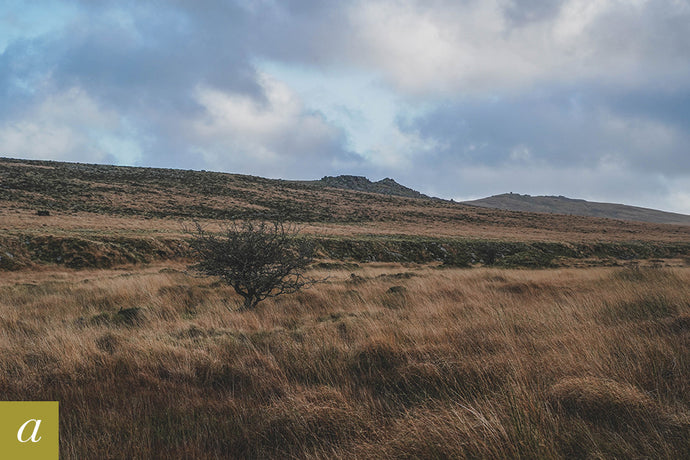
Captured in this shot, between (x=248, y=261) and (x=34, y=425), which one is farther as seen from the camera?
(x=248, y=261)

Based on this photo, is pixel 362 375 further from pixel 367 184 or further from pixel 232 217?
pixel 367 184

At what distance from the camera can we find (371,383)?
3773 mm

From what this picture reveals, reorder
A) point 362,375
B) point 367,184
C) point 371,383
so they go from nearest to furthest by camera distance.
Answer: point 371,383 < point 362,375 < point 367,184

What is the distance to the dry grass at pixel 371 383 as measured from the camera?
2.53 metres

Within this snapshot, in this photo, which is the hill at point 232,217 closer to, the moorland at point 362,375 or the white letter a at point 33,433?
the moorland at point 362,375

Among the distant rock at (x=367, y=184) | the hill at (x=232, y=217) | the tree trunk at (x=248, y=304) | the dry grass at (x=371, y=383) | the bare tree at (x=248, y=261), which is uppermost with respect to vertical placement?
the distant rock at (x=367, y=184)

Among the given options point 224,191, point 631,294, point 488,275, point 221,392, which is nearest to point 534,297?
point 631,294

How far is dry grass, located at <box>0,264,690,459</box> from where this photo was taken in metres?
2.53

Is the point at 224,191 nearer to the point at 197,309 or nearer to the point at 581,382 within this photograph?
the point at 197,309

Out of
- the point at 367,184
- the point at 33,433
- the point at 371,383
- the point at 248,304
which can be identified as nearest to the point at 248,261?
the point at 248,304

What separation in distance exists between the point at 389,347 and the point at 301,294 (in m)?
6.02

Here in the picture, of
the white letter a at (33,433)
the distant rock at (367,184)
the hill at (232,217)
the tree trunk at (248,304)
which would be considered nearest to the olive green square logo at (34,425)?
the white letter a at (33,433)

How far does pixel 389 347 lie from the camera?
4.56m

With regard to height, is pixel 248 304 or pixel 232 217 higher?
pixel 232 217
